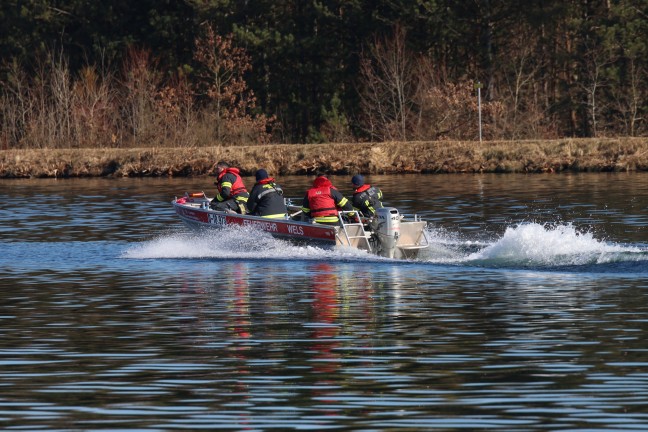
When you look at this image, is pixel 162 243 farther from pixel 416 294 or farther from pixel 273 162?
pixel 273 162

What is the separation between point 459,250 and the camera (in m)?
24.0

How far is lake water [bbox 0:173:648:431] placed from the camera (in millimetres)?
11258

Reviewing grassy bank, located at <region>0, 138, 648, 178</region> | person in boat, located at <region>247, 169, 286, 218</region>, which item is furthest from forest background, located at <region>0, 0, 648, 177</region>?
person in boat, located at <region>247, 169, 286, 218</region>

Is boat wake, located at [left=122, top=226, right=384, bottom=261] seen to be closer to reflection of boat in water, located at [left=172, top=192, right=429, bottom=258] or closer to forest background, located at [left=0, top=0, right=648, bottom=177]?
reflection of boat in water, located at [left=172, top=192, right=429, bottom=258]

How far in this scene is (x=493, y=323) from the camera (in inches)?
623

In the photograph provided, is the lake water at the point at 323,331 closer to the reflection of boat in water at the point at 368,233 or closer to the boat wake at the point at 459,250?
the boat wake at the point at 459,250

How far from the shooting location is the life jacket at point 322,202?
2458 centimetres

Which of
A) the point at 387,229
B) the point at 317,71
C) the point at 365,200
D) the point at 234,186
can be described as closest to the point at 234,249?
the point at 234,186

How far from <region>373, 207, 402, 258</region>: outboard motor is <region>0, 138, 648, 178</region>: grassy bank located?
2784cm

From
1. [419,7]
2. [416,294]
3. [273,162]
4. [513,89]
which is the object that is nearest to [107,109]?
[273,162]

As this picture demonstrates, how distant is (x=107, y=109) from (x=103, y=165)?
6129 mm

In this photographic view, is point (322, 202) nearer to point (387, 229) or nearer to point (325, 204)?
point (325, 204)

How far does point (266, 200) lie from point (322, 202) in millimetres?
1468

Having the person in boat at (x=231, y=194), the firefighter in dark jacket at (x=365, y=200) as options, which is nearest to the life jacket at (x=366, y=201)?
the firefighter in dark jacket at (x=365, y=200)
